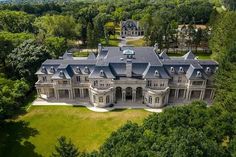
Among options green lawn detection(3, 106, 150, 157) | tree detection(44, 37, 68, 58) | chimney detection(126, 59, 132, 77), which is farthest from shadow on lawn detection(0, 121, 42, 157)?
tree detection(44, 37, 68, 58)

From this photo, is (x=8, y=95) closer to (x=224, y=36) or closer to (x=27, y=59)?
(x=27, y=59)

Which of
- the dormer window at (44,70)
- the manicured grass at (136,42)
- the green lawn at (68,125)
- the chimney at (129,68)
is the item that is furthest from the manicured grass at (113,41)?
the green lawn at (68,125)

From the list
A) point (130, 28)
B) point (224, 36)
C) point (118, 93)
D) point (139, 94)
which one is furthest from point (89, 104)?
point (130, 28)

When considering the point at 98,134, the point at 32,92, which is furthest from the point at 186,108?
the point at 32,92

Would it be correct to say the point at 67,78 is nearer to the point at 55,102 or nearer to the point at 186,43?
the point at 55,102

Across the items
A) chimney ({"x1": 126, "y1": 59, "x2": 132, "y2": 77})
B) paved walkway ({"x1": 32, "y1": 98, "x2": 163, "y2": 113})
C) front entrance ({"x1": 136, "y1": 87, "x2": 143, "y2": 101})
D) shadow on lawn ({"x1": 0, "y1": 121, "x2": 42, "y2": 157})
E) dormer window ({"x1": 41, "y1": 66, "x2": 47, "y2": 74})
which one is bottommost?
shadow on lawn ({"x1": 0, "y1": 121, "x2": 42, "y2": 157})

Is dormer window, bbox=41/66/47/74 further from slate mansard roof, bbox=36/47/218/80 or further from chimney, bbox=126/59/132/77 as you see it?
chimney, bbox=126/59/132/77
